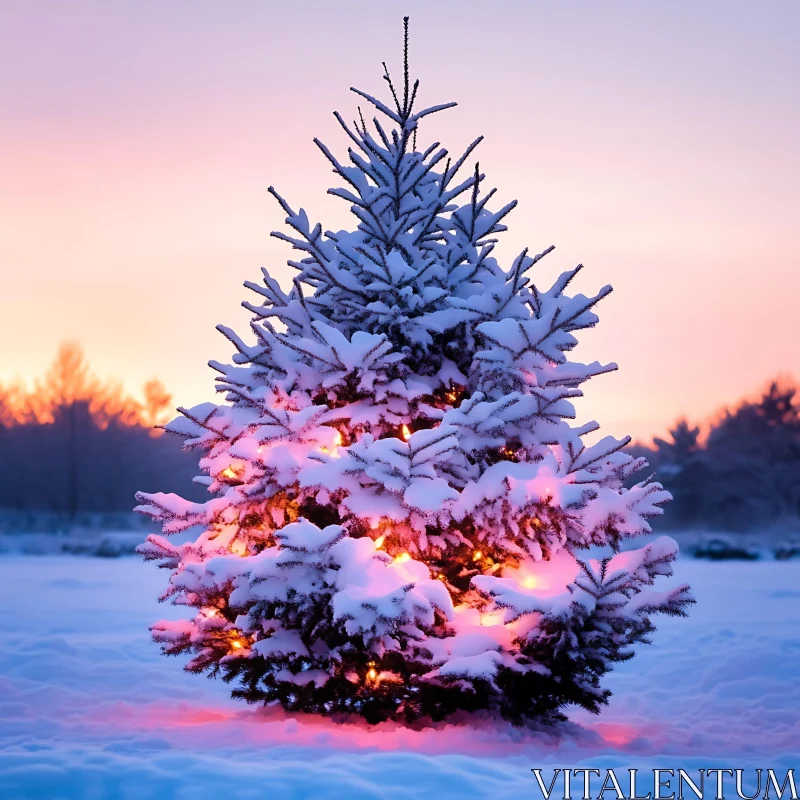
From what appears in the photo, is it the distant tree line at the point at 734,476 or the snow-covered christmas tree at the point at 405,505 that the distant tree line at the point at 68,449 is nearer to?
the distant tree line at the point at 734,476

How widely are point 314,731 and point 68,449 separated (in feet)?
161

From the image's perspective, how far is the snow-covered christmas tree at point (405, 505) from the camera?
559 cm

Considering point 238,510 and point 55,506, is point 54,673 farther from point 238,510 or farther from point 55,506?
point 55,506

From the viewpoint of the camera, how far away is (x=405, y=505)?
18.8 ft

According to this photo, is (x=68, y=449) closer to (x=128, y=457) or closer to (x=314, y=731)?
(x=128, y=457)

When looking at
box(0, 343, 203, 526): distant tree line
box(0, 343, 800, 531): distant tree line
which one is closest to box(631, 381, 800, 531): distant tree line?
box(0, 343, 800, 531): distant tree line

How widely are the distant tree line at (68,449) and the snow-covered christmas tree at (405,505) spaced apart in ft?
149

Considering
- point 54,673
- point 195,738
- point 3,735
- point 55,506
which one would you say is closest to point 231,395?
point 195,738

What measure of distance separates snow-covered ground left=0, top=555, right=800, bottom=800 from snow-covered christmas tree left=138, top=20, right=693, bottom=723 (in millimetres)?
404

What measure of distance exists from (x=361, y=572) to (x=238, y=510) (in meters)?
1.22

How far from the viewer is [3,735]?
6117mm

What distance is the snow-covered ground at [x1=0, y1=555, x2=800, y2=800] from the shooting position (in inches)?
177

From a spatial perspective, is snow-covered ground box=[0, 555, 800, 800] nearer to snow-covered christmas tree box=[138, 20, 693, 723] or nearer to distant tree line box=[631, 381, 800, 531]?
snow-covered christmas tree box=[138, 20, 693, 723]

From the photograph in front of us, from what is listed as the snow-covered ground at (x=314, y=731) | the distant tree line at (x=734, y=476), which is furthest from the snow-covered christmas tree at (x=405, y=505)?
the distant tree line at (x=734, y=476)
